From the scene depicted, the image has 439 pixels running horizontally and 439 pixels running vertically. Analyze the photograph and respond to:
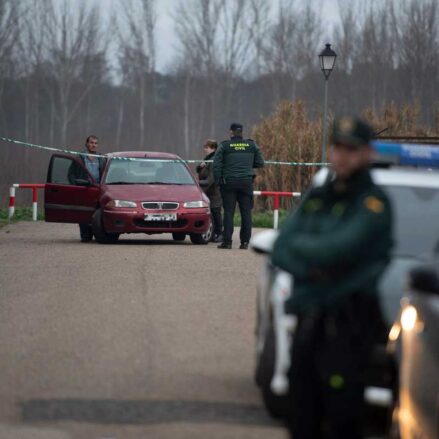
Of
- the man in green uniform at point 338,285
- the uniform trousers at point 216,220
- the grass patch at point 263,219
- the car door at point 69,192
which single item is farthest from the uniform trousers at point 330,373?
the grass patch at point 263,219

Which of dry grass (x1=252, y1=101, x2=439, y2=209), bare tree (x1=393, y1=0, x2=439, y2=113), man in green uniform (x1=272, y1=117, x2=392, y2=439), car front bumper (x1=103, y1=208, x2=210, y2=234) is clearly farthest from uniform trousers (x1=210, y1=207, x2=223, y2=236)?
bare tree (x1=393, y1=0, x2=439, y2=113)

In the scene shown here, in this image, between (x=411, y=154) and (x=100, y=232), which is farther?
(x=100, y=232)

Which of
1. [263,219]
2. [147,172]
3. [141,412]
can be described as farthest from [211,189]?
[141,412]

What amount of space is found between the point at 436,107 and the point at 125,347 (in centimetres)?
3111

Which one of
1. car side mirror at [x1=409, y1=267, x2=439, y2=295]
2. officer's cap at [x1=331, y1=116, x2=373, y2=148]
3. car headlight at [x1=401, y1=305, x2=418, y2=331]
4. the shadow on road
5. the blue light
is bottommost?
the shadow on road

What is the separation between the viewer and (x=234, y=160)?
72.4 feet

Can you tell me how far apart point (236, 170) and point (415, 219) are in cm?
1345

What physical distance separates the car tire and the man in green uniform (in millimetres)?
1983

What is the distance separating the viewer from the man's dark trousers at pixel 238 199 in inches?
870

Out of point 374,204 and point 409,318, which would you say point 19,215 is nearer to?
point 409,318

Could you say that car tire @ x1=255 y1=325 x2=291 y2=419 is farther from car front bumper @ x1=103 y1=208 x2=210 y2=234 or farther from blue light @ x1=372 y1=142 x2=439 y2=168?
car front bumper @ x1=103 y1=208 x2=210 y2=234

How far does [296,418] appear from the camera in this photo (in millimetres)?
5738

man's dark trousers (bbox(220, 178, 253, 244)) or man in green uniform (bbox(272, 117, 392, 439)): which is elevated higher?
man in green uniform (bbox(272, 117, 392, 439))

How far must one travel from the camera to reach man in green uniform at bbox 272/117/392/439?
18.7 feet
